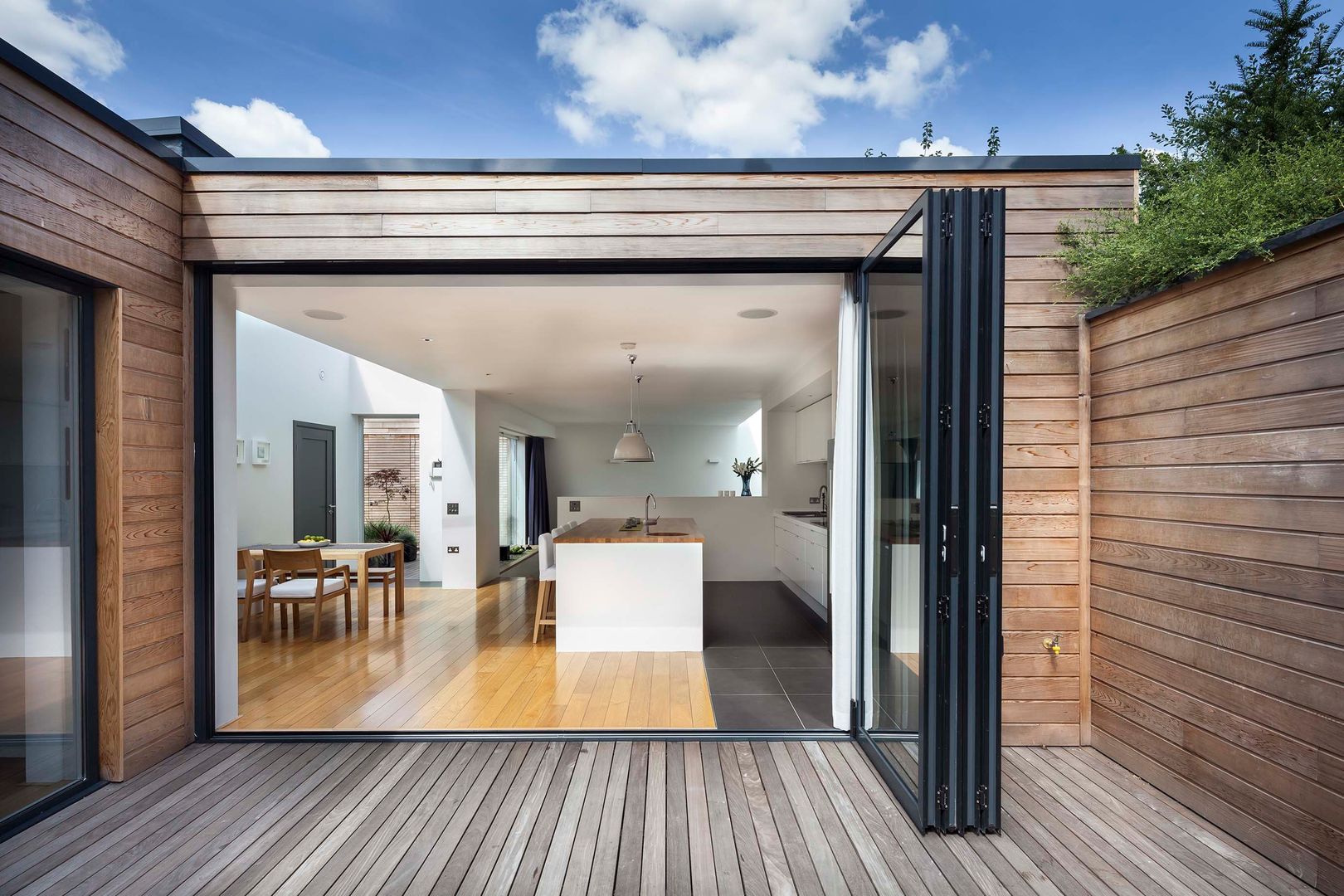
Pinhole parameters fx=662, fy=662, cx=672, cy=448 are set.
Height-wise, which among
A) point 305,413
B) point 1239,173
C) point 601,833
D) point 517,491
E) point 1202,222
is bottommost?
point 601,833

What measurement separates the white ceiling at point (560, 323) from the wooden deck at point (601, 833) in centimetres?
216

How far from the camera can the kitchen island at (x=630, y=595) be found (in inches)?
188

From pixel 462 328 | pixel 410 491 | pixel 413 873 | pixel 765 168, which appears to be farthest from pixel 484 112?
pixel 413 873

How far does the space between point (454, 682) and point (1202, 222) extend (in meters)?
4.11

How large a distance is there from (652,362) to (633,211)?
3.18m

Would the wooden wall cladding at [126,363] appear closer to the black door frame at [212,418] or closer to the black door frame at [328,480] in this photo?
the black door frame at [212,418]

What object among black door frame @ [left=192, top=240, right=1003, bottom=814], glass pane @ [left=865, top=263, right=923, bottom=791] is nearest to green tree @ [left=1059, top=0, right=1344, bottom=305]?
glass pane @ [left=865, top=263, right=923, bottom=791]

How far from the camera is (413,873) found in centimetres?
198

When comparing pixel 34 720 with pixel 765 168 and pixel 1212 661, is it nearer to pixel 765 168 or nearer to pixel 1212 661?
pixel 765 168

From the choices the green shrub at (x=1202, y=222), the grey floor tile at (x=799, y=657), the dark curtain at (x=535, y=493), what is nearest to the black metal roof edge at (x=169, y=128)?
the green shrub at (x=1202, y=222)

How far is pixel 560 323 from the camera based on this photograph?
4.44 meters

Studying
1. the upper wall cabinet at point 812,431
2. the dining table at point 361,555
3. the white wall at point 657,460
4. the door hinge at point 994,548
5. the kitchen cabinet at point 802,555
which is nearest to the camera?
the door hinge at point 994,548

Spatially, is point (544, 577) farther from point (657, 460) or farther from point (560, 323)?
point (657, 460)

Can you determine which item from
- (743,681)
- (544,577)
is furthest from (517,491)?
(743,681)
